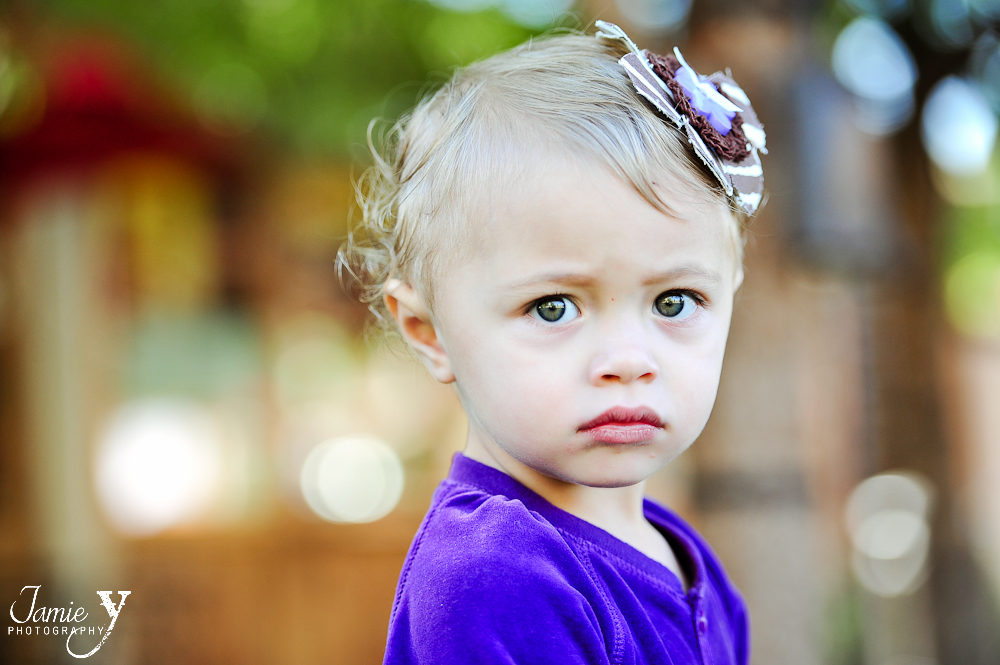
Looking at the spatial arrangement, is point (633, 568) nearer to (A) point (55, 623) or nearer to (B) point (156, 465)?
(A) point (55, 623)

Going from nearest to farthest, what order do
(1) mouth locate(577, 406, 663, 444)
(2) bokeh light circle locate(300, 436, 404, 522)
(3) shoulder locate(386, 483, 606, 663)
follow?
(3) shoulder locate(386, 483, 606, 663) → (1) mouth locate(577, 406, 663, 444) → (2) bokeh light circle locate(300, 436, 404, 522)

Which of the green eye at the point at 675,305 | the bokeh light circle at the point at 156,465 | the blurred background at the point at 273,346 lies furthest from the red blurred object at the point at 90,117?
the green eye at the point at 675,305

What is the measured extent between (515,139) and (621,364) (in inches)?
11.6

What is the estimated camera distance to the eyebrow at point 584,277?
100 centimetres

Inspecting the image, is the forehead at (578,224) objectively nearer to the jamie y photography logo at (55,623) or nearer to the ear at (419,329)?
the ear at (419,329)

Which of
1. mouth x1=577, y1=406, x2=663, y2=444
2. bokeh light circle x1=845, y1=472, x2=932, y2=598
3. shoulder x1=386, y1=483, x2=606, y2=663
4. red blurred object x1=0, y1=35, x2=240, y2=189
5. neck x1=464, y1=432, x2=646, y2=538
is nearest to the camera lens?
shoulder x1=386, y1=483, x2=606, y2=663

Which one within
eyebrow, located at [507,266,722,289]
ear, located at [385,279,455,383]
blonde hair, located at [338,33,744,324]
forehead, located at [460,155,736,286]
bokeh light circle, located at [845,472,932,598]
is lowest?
bokeh light circle, located at [845,472,932,598]

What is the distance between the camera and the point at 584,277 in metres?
1.00

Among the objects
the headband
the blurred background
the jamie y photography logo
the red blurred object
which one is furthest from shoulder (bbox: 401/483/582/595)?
the jamie y photography logo

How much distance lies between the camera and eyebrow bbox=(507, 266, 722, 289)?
100 centimetres

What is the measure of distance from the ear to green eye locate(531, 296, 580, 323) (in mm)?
197

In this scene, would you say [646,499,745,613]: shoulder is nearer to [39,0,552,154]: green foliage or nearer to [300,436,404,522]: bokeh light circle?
[39,0,552,154]: green foliage

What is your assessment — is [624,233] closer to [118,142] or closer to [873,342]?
[118,142]

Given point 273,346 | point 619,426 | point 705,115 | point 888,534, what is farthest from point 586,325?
point 888,534
